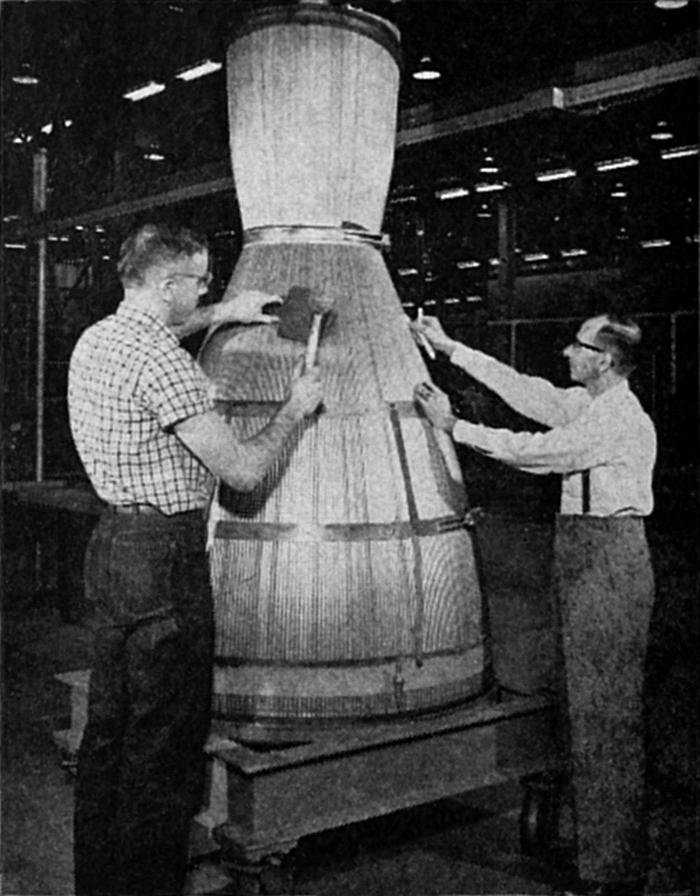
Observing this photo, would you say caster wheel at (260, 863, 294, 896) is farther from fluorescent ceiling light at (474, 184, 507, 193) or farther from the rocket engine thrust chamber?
fluorescent ceiling light at (474, 184, 507, 193)

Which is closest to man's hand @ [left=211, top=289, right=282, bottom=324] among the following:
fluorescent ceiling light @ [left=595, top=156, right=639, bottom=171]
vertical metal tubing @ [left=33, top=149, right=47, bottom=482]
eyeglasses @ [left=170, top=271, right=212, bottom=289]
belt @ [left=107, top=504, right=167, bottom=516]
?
eyeglasses @ [left=170, top=271, right=212, bottom=289]

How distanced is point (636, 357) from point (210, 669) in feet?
4.05

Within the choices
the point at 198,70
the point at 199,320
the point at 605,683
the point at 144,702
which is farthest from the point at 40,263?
the point at 605,683

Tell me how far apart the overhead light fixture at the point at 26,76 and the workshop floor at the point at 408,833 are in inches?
72.8

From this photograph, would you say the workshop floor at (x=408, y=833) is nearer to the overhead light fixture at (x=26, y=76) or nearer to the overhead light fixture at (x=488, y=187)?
the overhead light fixture at (x=488, y=187)

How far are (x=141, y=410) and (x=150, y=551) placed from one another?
0.27 m

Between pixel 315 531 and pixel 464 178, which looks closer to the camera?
pixel 315 531

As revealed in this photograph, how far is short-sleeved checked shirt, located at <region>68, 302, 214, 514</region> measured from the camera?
188cm

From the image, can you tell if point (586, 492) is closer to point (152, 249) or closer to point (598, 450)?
point (598, 450)

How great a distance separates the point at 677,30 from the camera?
2.96 metres

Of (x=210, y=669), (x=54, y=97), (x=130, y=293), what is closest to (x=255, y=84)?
(x=130, y=293)

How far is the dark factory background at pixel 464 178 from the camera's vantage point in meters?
2.34

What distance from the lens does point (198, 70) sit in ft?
10.9

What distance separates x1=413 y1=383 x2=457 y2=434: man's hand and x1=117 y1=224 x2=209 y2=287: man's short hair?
0.65 m
